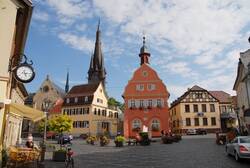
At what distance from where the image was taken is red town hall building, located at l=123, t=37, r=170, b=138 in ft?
156

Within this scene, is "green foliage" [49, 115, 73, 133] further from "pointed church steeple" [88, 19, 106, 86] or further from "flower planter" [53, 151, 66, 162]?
"pointed church steeple" [88, 19, 106, 86]

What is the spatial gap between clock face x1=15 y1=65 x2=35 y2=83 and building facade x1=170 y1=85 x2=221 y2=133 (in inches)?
1984

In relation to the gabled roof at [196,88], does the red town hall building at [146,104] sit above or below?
below

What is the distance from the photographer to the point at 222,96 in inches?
2527

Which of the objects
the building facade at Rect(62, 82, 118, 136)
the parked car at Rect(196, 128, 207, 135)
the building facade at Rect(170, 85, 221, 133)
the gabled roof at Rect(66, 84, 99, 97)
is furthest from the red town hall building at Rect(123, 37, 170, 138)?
the gabled roof at Rect(66, 84, 99, 97)

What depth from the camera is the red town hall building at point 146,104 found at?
47.6m

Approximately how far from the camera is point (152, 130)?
156 feet

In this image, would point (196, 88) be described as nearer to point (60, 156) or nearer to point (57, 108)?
point (57, 108)

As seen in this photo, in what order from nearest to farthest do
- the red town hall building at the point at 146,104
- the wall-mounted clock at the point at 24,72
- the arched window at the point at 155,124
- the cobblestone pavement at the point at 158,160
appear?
1. the wall-mounted clock at the point at 24,72
2. the cobblestone pavement at the point at 158,160
3. the arched window at the point at 155,124
4. the red town hall building at the point at 146,104

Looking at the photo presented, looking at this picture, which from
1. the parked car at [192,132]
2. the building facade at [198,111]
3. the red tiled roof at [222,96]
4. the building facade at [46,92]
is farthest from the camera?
the building facade at [46,92]

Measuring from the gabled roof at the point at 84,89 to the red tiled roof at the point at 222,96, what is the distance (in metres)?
28.0

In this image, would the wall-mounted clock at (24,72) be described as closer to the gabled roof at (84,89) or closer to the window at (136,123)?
the window at (136,123)

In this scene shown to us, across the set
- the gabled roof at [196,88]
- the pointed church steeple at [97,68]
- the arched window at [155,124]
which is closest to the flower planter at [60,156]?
the arched window at [155,124]

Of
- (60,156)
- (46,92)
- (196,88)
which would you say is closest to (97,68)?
(46,92)
